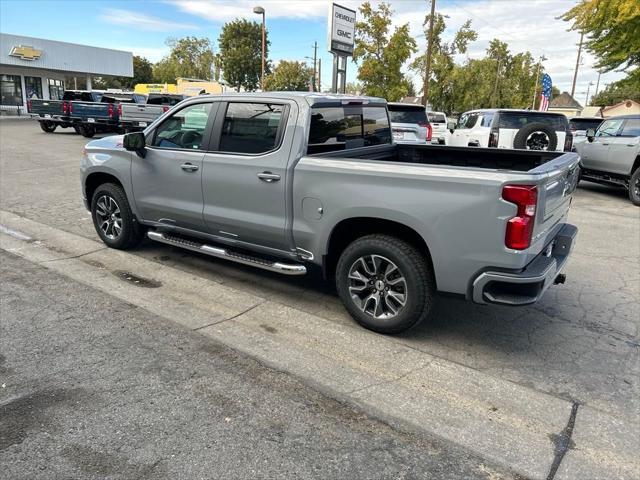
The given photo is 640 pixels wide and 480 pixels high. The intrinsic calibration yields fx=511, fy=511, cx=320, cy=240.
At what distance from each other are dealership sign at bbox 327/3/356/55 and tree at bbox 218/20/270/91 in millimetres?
43010

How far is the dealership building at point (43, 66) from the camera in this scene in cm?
3769

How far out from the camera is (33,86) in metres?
42.6

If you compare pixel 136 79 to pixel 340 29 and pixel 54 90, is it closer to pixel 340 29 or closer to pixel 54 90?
pixel 54 90

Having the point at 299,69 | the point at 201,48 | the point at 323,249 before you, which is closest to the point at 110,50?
the point at 299,69

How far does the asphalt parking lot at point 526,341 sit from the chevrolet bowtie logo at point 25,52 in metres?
37.4

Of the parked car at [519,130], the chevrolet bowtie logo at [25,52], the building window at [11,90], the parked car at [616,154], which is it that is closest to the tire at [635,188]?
the parked car at [616,154]

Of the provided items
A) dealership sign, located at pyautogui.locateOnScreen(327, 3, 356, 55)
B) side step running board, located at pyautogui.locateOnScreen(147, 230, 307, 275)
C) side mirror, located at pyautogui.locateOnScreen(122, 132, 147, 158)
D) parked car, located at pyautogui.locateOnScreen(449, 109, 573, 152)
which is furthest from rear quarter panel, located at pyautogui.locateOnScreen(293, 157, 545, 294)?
dealership sign, located at pyautogui.locateOnScreen(327, 3, 356, 55)

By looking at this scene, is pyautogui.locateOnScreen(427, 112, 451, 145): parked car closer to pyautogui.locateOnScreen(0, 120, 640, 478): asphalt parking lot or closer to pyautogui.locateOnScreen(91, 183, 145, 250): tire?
pyautogui.locateOnScreen(0, 120, 640, 478): asphalt parking lot

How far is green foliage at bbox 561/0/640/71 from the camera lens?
14.9m

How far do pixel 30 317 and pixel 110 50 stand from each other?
47560mm

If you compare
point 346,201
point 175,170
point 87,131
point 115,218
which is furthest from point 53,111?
point 346,201

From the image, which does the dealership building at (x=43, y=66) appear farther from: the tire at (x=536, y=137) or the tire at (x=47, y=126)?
the tire at (x=536, y=137)

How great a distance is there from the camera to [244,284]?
5191 millimetres

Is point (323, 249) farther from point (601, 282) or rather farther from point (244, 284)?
point (601, 282)
